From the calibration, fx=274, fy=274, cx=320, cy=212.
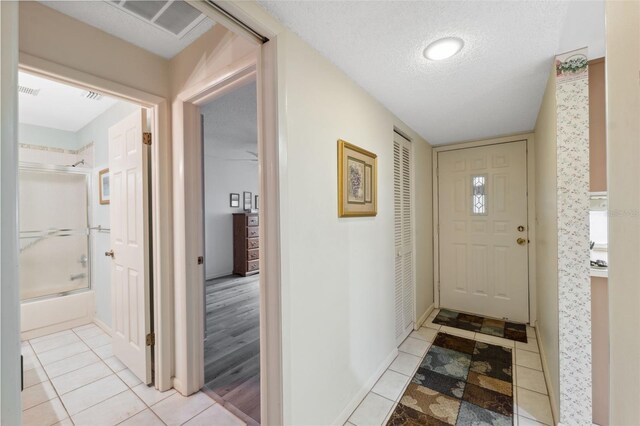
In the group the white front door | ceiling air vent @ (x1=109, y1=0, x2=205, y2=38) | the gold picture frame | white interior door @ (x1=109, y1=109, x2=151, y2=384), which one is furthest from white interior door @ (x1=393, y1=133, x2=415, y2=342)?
white interior door @ (x1=109, y1=109, x2=151, y2=384)

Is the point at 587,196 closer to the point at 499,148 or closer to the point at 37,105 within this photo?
the point at 499,148

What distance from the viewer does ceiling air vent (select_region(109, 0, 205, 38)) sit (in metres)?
1.40

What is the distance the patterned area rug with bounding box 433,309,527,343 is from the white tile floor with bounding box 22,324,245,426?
2.48m

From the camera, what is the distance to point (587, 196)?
1.48 metres

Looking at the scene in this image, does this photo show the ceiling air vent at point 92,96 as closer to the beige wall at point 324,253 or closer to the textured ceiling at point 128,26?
the textured ceiling at point 128,26

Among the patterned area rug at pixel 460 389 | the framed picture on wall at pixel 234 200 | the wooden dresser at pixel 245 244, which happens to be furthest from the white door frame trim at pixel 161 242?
the framed picture on wall at pixel 234 200

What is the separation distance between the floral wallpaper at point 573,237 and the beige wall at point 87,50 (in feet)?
8.29

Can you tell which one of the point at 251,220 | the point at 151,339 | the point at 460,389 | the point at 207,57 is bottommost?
the point at 460,389

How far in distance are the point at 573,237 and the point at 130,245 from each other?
293 centimetres

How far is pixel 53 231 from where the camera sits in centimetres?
331

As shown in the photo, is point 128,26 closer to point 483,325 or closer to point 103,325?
point 103,325

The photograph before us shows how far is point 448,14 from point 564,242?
135cm

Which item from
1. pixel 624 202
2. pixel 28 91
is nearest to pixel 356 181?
pixel 624 202

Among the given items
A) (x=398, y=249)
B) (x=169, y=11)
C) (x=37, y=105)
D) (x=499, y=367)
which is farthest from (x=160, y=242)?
(x=499, y=367)
